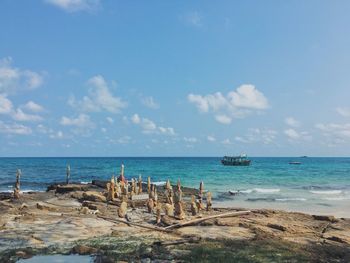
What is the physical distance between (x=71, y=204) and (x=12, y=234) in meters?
11.5

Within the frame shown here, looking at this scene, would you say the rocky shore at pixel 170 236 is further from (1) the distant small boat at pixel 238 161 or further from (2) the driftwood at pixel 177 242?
(1) the distant small boat at pixel 238 161

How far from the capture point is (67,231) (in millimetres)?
18906

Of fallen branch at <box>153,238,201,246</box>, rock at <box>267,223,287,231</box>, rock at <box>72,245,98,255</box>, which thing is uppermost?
rock at <box>267,223,287,231</box>

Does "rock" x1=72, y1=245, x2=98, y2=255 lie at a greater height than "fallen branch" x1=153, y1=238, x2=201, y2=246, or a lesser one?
lesser

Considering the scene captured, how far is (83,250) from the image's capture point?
50.7 ft

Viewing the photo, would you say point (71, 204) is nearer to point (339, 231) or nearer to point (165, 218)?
point (165, 218)

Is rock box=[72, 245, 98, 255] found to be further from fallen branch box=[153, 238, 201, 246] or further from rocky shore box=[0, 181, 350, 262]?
fallen branch box=[153, 238, 201, 246]

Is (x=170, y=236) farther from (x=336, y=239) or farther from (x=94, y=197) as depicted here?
(x=94, y=197)

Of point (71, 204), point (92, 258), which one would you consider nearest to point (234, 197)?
point (71, 204)

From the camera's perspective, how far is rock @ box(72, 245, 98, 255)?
15398 mm

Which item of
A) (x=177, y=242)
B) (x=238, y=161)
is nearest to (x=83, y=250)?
(x=177, y=242)

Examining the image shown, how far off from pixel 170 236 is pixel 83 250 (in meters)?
4.25

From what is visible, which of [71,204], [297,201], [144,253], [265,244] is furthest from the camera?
[297,201]

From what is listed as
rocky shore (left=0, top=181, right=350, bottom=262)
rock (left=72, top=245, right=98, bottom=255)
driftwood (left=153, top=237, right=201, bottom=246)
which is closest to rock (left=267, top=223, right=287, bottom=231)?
rocky shore (left=0, top=181, right=350, bottom=262)
